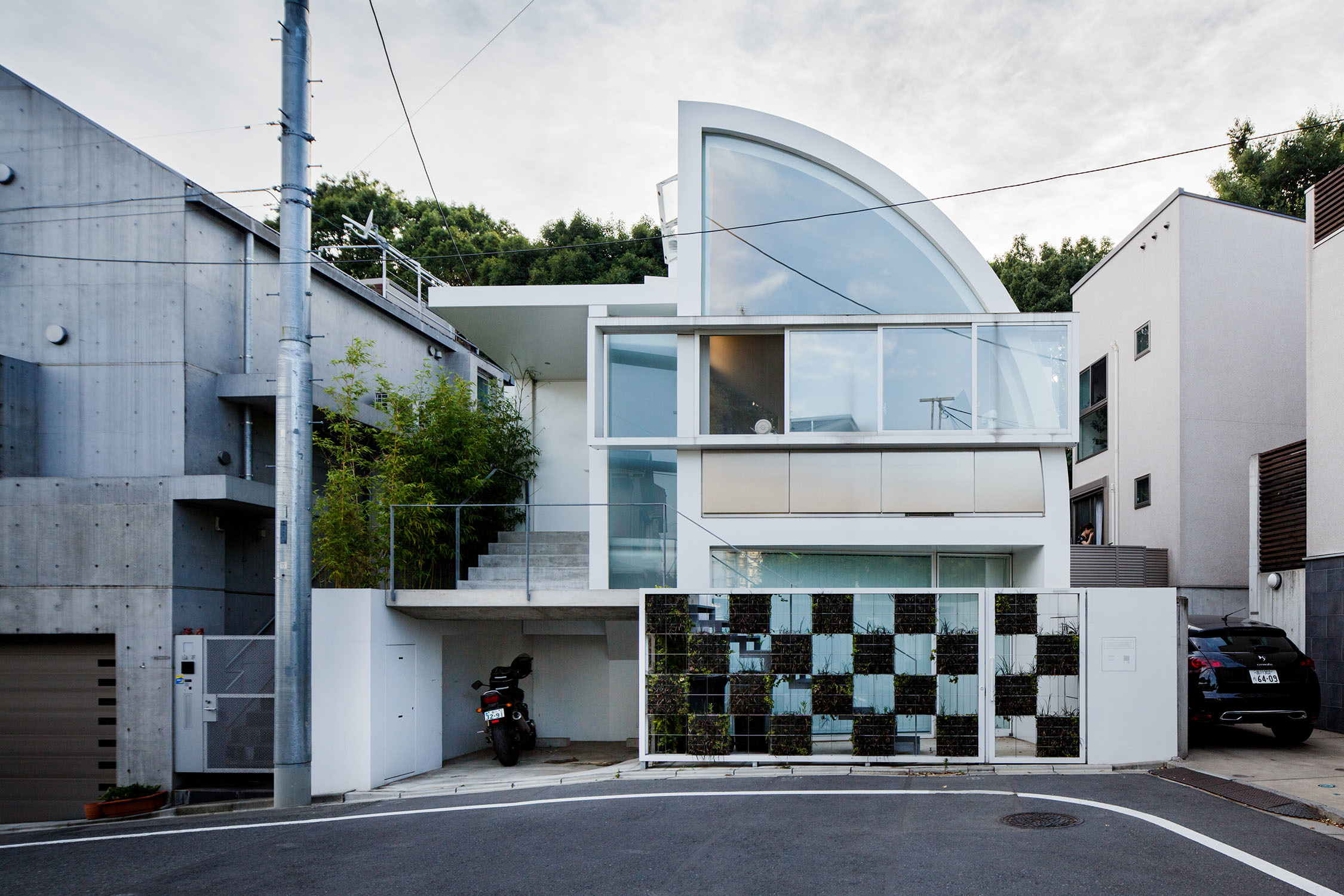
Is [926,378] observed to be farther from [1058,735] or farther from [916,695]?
[1058,735]

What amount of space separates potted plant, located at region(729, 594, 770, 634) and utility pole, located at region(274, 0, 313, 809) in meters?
4.28

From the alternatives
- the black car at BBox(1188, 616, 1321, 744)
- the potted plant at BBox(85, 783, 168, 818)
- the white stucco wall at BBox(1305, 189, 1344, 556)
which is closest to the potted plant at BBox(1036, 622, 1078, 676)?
the black car at BBox(1188, 616, 1321, 744)

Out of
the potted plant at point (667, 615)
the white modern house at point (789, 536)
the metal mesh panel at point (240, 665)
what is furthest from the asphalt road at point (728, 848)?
the metal mesh panel at point (240, 665)

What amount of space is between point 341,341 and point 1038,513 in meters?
10.4

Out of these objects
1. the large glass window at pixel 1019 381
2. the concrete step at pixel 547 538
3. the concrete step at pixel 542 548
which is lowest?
the concrete step at pixel 542 548

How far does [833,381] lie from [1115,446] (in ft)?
31.8

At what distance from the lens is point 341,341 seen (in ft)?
46.2

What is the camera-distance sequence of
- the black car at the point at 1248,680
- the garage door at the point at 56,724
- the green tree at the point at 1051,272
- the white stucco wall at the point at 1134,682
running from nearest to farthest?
the white stucco wall at the point at 1134,682
the black car at the point at 1248,680
the garage door at the point at 56,724
the green tree at the point at 1051,272

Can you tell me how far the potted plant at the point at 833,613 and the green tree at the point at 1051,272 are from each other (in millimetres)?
24219

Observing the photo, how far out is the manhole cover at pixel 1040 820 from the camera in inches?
252

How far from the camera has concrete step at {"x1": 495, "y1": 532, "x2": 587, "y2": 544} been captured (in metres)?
12.7

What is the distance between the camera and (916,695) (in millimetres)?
8844

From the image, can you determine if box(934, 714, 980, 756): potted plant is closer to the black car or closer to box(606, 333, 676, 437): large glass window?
the black car

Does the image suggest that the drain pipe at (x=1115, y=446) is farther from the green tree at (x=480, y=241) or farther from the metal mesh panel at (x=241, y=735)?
the green tree at (x=480, y=241)
